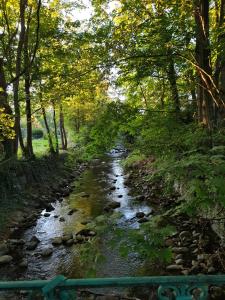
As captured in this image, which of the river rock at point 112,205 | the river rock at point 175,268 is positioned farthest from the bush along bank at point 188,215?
the river rock at point 112,205

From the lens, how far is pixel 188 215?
382cm

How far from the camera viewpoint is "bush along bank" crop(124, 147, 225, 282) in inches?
125

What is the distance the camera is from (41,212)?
13.5 meters

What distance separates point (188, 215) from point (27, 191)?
1211 cm

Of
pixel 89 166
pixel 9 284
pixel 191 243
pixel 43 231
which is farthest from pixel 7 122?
pixel 89 166

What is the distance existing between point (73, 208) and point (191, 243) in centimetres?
624

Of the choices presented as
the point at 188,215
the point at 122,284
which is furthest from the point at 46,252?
the point at 122,284

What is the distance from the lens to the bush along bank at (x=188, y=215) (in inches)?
125

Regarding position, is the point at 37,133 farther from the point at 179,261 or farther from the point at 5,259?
the point at 179,261

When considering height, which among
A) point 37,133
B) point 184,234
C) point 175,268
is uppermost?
point 37,133

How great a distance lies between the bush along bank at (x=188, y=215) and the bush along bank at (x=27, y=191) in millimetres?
4293

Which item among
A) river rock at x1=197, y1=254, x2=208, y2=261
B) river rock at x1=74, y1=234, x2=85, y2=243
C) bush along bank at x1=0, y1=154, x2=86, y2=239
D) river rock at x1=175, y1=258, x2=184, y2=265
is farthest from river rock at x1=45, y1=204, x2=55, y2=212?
river rock at x1=197, y1=254, x2=208, y2=261

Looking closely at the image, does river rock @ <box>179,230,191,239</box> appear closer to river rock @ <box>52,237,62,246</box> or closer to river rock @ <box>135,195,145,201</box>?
river rock @ <box>52,237,62,246</box>

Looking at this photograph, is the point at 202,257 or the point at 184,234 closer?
the point at 202,257
